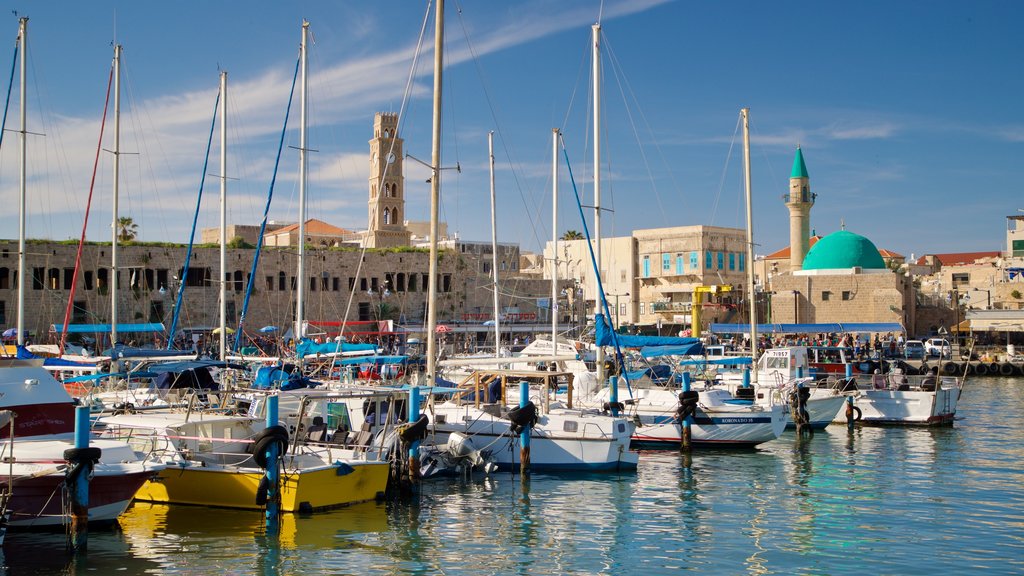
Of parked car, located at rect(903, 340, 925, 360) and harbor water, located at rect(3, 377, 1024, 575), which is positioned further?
parked car, located at rect(903, 340, 925, 360)

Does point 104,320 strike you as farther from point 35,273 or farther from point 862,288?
point 862,288

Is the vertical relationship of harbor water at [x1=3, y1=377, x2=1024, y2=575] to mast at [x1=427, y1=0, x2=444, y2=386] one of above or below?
below

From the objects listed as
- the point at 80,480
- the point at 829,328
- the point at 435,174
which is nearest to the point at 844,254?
the point at 829,328

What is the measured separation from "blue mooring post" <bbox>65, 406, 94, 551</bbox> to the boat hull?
1.69m

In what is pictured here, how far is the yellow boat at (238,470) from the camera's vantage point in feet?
50.1

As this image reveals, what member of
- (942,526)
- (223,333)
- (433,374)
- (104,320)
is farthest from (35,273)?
(942,526)

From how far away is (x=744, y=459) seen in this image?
22.1 metres

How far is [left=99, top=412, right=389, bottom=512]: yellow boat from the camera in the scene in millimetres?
15273

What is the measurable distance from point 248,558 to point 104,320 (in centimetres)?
3814

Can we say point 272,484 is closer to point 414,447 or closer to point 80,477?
point 80,477

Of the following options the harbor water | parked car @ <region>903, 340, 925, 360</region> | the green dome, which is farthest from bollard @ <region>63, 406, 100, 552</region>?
the green dome

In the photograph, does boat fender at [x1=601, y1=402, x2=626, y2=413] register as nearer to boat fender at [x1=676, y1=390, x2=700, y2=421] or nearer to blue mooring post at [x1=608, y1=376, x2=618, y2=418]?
blue mooring post at [x1=608, y1=376, x2=618, y2=418]

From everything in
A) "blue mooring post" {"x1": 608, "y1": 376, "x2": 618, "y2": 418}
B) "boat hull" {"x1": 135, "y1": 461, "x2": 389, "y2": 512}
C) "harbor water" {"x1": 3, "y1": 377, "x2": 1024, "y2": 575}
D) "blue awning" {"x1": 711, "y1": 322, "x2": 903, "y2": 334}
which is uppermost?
"blue awning" {"x1": 711, "y1": 322, "x2": 903, "y2": 334}

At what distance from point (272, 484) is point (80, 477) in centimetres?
→ 275
